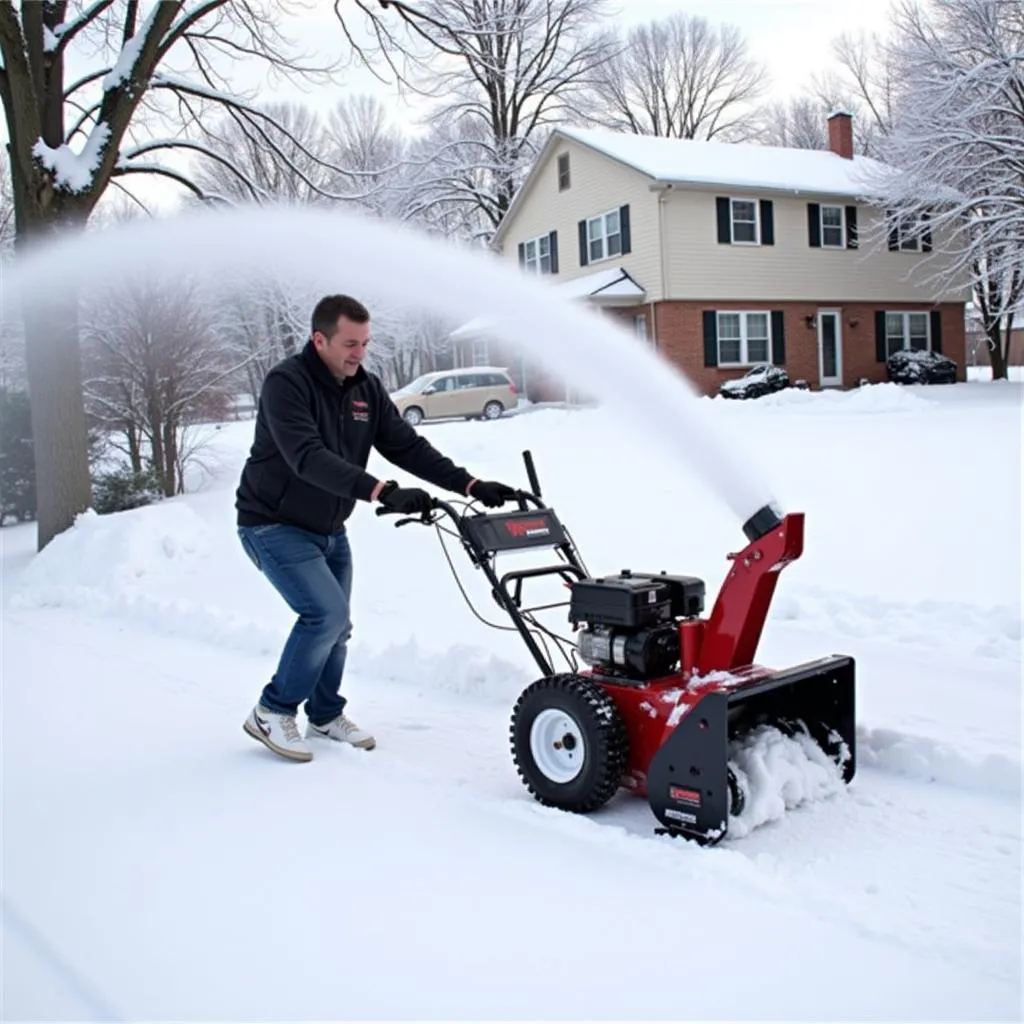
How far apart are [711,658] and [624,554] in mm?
4550

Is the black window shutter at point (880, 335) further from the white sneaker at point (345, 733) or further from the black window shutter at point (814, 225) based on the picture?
the white sneaker at point (345, 733)

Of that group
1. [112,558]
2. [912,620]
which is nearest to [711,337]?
[112,558]

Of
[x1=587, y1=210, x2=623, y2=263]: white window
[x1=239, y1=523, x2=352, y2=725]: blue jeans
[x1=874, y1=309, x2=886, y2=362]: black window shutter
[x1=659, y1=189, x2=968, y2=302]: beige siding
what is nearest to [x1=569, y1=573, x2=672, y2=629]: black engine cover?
[x1=239, y1=523, x2=352, y2=725]: blue jeans

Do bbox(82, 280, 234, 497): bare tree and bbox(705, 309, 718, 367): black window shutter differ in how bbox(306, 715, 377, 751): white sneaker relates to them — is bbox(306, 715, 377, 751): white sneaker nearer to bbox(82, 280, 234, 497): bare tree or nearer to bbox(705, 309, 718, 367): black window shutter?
bbox(82, 280, 234, 497): bare tree

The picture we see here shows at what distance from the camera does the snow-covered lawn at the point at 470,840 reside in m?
2.75

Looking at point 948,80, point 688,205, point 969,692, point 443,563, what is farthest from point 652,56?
point 969,692

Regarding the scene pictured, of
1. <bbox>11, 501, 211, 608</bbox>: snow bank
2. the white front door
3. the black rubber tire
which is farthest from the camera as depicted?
the white front door

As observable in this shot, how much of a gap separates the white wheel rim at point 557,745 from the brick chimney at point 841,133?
27701 mm

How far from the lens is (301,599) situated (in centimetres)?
441

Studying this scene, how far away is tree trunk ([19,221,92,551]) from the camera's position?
10.8m

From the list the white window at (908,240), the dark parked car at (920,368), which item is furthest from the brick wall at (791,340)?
the white window at (908,240)

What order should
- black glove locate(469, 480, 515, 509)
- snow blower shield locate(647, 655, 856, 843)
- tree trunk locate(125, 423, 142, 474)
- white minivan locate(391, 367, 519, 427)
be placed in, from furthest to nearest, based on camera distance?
white minivan locate(391, 367, 519, 427) → tree trunk locate(125, 423, 142, 474) → black glove locate(469, 480, 515, 509) → snow blower shield locate(647, 655, 856, 843)

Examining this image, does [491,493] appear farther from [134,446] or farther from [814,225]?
[814,225]

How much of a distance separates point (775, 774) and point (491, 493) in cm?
165
